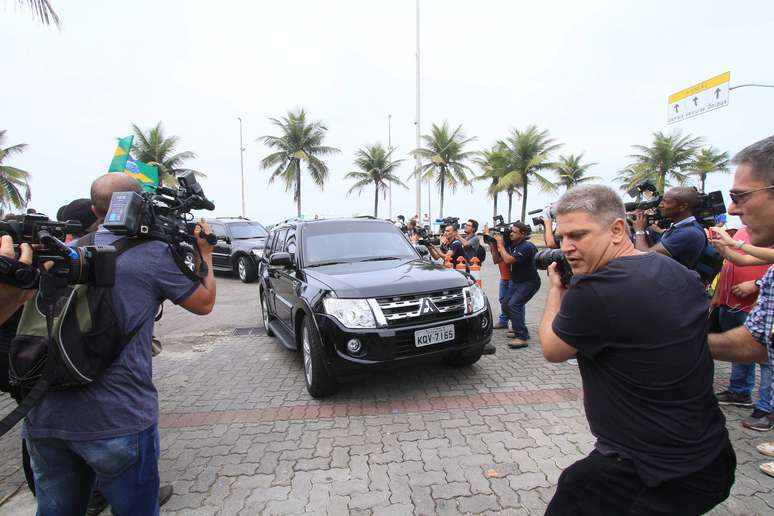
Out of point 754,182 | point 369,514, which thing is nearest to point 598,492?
point 754,182

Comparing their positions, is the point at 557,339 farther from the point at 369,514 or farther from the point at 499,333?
the point at 499,333

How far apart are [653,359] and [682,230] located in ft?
10.3

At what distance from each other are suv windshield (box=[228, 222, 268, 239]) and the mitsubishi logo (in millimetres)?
10277

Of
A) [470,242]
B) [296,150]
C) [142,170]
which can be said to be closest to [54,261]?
[142,170]

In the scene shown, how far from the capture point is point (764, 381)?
10.8 ft

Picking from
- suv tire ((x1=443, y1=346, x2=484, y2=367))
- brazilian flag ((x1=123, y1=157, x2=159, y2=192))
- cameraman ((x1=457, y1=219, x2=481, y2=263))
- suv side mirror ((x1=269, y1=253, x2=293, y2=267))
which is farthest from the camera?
cameraman ((x1=457, y1=219, x2=481, y2=263))

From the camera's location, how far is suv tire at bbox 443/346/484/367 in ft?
14.1

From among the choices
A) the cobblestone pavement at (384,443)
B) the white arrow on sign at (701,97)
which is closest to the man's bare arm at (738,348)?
the cobblestone pavement at (384,443)

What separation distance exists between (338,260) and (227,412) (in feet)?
6.39

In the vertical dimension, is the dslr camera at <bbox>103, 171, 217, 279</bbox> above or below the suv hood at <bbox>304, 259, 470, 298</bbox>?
above

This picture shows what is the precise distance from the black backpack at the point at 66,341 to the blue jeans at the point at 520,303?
4886 millimetres

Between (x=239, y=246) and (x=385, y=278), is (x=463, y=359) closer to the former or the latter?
(x=385, y=278)

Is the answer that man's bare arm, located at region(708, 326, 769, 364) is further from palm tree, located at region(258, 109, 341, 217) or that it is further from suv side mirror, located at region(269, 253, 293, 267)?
palm tree, located at region(258, 109, 341, 217)

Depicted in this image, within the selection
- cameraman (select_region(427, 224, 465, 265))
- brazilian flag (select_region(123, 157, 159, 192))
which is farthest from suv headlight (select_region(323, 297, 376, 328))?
brazilian flag (select_region(123, 157, 159, 192))
